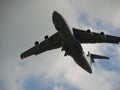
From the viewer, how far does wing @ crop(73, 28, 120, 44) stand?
2443 inches

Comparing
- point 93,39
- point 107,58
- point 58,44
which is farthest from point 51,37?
point 107,58

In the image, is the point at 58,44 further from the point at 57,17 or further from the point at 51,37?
the point at 57,17

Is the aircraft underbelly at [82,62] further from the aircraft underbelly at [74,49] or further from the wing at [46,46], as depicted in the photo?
the wing at [46,46]

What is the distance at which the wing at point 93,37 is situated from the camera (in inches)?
2443

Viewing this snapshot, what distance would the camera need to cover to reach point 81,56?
203ft

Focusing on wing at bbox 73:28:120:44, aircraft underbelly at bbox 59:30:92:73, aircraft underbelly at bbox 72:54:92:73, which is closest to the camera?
aircraft underbelly at bbox 59:30:92:73

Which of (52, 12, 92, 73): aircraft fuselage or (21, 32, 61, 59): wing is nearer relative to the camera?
(52, 12, 92, 73): aircraft fuselage

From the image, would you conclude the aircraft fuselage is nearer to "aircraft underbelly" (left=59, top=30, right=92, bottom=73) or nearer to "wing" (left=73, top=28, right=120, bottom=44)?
"aircraft underbelly" (left=59, top=30, right=92, bottom=73)

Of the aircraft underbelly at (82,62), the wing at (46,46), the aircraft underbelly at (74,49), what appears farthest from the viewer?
the wing at (46,46)

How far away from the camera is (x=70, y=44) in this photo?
58.2 meters

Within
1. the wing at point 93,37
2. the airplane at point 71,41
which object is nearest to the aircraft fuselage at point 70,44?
the airplane at point 71,41

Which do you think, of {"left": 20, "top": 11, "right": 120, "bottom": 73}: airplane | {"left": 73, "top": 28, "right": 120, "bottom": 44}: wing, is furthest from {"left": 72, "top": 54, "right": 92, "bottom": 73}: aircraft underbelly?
{"left": 73, "top": 28, "right": 120, "bottom": 44}: wing

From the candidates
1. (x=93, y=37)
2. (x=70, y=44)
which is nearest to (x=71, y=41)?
(x=70, y=44)

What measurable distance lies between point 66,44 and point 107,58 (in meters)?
14.0
